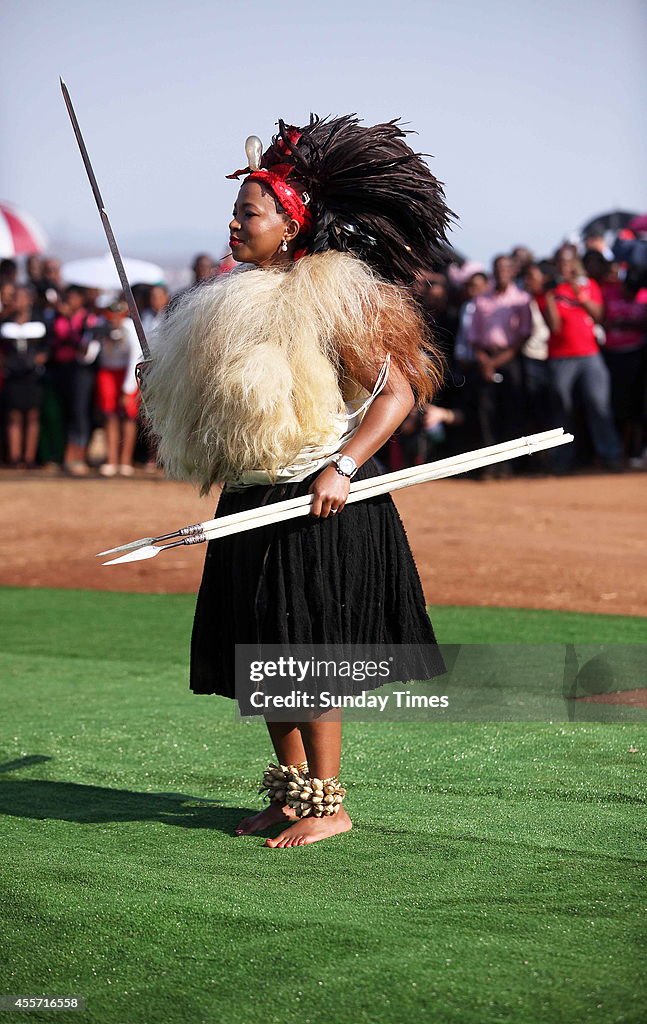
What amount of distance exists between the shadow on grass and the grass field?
12 mm

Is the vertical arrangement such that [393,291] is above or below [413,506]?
above

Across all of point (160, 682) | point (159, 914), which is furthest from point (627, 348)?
point (159, 914)

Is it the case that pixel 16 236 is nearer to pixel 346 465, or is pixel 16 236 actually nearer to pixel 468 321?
pixel 468 321

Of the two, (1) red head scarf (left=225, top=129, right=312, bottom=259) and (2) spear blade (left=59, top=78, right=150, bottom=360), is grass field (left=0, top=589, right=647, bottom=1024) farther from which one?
(1) red head scarf (left=225, top=129, right=312, bottom=259)

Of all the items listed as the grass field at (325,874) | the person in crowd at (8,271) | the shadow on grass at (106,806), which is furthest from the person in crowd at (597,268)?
the shadow on grass at (106,806)

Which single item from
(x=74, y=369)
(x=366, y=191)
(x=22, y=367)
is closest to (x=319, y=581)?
(x=366, y=191)

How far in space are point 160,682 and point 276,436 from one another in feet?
9.05

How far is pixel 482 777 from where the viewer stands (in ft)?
14.6

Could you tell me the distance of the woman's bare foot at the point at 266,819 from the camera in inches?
156

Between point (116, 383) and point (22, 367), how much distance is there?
1.43m

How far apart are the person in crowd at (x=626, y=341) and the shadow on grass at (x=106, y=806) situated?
389 inches

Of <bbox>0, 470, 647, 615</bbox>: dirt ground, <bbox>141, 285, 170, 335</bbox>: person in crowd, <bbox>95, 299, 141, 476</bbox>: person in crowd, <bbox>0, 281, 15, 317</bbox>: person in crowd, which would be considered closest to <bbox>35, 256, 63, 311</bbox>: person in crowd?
<bbox>0, 281, 15, 317</bbox>: person in crowd

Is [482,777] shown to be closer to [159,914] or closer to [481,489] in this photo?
[159,914]

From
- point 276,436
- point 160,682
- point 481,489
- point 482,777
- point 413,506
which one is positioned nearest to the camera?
point 276,436
